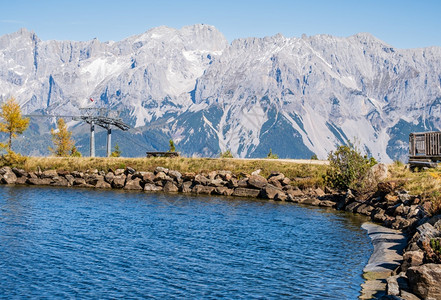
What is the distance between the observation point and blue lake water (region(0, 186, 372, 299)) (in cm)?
2778

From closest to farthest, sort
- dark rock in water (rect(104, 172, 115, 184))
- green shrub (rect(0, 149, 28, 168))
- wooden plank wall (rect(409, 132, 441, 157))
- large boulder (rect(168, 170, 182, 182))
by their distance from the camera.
Answer: wooden plank wall (rect(409, 132, 441, 157)) → large boulder (rect(168, 170, 182, 182)) → dark rock in water (rect(104, 172, 115, 184)) → green shrub (rect(0, 149, 28, 168))

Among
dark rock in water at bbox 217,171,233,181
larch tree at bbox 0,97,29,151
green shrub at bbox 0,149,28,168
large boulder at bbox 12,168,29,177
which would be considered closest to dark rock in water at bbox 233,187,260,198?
dark rock in water at bbox 217,171,233,181

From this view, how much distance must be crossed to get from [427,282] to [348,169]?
135 feet

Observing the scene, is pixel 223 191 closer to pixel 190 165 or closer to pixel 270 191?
pixel 270 191

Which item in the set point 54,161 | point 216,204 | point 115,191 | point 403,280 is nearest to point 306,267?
point 403,280

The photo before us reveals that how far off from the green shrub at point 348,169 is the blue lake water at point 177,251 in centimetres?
835

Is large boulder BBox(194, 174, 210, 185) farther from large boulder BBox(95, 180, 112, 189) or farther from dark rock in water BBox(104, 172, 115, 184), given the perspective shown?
large boulder BBox(95, 180, 112, 189)

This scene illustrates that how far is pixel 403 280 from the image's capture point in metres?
26.1

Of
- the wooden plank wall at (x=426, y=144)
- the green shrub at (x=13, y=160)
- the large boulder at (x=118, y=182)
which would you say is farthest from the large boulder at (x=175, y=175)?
the wooden plank wall at (x=426, y=144)

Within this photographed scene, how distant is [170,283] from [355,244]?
16283 mm

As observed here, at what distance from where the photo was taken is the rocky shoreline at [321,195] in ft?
81.7

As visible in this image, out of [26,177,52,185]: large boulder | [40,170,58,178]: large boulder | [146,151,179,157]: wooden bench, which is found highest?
[146,151,179,157]: wooden bench

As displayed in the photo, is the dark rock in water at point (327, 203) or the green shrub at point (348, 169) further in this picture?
the green shrub at point (348, 169)

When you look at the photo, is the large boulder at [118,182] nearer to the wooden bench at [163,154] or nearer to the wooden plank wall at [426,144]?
the wooden bench at [163,154]
